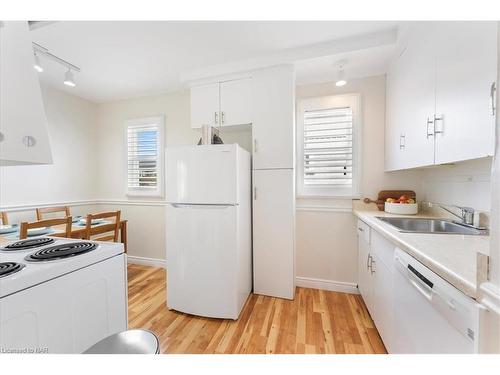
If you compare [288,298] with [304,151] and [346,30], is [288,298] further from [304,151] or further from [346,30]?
[346,30]

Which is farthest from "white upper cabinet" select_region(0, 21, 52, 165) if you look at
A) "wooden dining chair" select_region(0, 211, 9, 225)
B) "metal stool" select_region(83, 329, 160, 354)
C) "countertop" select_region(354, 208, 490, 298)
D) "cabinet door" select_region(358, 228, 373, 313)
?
"wooden dining chair" select_region(0, 211, 9, 225)

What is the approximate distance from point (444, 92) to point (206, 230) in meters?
1.87

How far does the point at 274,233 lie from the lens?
6.91ft

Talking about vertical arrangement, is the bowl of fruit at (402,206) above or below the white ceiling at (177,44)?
below

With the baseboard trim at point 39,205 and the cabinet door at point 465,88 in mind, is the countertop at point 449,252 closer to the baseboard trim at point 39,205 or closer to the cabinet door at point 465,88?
the cabinet door at point 465,88

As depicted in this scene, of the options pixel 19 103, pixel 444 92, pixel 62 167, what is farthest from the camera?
pixel 62 167

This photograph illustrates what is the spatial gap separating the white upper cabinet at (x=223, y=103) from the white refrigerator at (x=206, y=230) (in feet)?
1.72

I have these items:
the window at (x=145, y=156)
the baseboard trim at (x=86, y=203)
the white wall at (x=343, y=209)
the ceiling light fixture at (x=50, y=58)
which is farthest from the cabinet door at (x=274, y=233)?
the ceiling light fixture at (x=50, y=58)

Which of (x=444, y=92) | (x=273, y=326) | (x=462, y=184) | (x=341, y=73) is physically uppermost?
(x=341, y=73)

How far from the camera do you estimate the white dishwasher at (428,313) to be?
0.63 metres

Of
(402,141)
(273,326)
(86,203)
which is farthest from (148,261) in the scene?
(402,141)

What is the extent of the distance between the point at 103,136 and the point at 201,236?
8.87 feet

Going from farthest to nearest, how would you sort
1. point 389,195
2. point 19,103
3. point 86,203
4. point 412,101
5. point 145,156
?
1. point 86,203
2. point 145,156
3. point 389,195
4. point 412,101
5. point 19,103

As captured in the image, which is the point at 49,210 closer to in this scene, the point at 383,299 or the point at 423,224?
the point at 383,299
